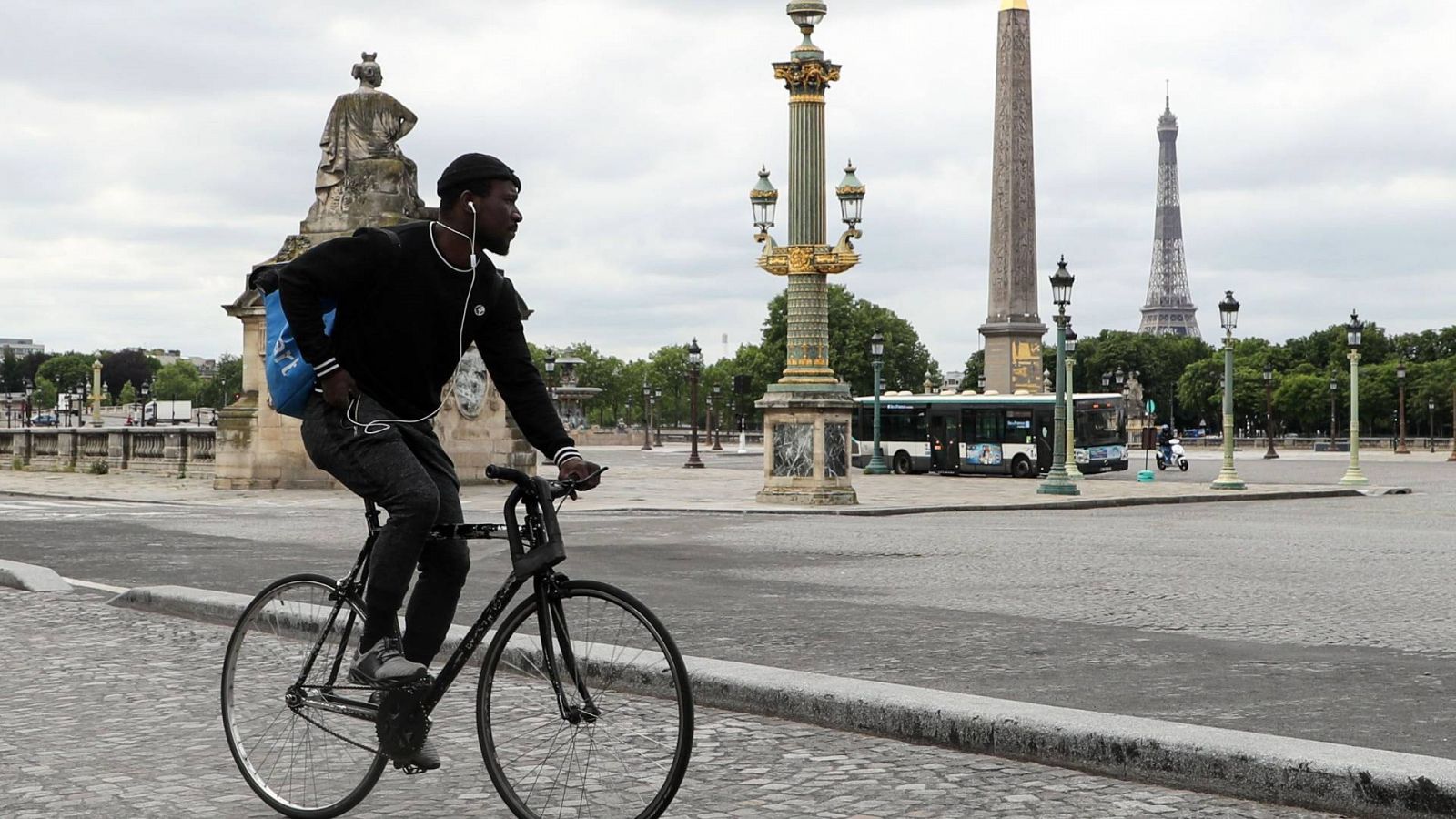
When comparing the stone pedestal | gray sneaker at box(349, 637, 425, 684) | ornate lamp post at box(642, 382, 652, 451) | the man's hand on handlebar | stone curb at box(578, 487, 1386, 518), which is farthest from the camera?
ornate lamp post at box(642, 382, 652, 451)

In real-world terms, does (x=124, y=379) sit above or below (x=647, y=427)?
above

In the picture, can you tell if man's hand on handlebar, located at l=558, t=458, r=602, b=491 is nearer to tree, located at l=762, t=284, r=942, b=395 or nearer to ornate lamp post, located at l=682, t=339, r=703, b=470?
ornate lamp post, located at l=682, t=339, r=703, b=470

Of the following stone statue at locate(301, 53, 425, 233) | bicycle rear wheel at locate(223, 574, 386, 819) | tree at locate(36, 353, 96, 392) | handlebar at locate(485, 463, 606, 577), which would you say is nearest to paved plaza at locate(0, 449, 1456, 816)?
bicycle rear wheel at locate(223, 574, 386, 819)

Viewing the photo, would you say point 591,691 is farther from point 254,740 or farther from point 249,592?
point 249,592

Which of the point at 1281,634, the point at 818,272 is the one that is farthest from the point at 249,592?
the point at 818,272

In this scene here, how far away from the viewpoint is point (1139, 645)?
827cm

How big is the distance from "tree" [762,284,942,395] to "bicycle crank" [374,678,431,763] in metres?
92.1

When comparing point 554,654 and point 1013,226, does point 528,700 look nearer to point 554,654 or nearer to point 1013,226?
point 554,654

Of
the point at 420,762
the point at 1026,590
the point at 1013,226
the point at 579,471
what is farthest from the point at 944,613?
the point at 1013,226

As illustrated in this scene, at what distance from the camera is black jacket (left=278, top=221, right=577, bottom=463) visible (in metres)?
4.62

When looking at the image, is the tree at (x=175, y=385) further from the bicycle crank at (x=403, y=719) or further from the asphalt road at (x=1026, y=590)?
the bicycle crank at (x=403, y=719)

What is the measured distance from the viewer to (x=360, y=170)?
91.7ft

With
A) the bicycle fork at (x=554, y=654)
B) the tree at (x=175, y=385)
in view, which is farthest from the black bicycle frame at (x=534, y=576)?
the tree at (x=175, y=385)

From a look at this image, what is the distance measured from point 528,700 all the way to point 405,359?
1.03 m
